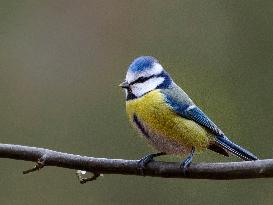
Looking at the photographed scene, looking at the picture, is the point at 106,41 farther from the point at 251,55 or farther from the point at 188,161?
the point at 188,161

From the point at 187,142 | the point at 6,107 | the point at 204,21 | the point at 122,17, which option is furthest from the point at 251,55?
the point at 187,142

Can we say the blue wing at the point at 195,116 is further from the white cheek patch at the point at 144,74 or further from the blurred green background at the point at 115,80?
the blurred green background at the point at 115,80

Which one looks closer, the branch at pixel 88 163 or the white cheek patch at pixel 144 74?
the branch at pixel 88 163

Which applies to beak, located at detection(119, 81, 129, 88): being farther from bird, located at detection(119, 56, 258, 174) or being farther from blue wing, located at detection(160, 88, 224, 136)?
blue wing, located at detection(160, 88, 224, 136)

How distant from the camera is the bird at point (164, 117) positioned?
1635 millimetres

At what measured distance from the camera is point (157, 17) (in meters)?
4.12

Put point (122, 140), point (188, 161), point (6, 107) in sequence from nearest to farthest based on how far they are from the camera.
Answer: point (188, 161) → point (122, 140) → point (6, 107)

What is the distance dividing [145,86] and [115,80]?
2.14m

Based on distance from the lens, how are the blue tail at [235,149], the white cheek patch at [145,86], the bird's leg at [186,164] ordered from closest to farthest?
Answer: the bird's leg at [186,164] < the blue tail at [235,149] < the white cheek patch at [145,86]

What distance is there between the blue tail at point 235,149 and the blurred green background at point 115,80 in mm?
1784

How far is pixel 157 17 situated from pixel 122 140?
0.85 meters

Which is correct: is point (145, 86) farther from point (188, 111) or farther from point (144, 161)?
point (144, 161)

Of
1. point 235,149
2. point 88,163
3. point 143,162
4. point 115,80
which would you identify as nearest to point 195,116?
point 235,149

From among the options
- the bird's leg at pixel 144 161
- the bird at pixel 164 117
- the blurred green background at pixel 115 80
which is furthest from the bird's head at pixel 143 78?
the blurred green background at pixel 115 80
